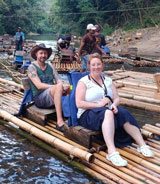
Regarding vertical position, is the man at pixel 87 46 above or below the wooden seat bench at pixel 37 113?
above

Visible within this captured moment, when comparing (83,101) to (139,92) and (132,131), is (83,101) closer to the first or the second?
(132,131)

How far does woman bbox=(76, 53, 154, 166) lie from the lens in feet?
10.3

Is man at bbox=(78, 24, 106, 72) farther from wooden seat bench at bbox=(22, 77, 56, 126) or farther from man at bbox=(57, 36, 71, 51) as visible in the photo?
man at bbox=(57, 36, 71, 51)

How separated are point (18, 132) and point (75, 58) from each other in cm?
711

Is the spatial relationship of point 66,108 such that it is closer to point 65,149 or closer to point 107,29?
point 65,149

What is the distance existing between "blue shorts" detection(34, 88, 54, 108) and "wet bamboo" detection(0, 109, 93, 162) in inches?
14.8

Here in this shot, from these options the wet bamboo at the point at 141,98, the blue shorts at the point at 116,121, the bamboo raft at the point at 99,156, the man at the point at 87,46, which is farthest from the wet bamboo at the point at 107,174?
the man at the point at 87,46

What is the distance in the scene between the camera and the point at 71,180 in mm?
2912

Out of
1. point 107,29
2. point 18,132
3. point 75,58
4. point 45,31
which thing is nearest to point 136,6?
point 107,29

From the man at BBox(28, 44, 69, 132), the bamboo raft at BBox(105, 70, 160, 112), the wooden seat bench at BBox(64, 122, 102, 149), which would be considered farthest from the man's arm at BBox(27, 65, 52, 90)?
the bamboo raft at BBox(105, 70, 160, 112)

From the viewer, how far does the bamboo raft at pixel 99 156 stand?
2.77 metres

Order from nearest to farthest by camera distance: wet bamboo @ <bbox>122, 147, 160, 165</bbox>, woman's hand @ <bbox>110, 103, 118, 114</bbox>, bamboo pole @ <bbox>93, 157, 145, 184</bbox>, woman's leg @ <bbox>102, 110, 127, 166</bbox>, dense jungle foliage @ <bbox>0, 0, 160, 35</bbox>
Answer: bamboo pole @ <bbox>93, 157, 145, 184</bbox>
woman's leg @ <bbox>102, 110, 127, 166</bbox>
wet bamboo @ <bbox>122, 147, 160, 165</bbox>
woman's hand @ <bbox>110, 103, 118, 114</bbox>
dense jungle foliage @ <bbox>0, 0, 160, 35</bbox>

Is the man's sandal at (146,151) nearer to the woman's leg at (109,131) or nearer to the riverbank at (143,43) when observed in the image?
the woman's leg at (109,131)

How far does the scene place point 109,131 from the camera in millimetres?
3059
